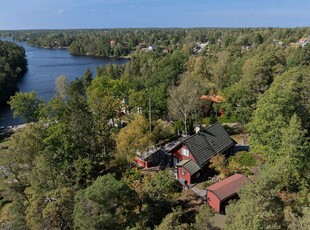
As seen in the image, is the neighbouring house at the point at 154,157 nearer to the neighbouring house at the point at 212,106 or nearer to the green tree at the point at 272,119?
the green tree at the point at 272,119

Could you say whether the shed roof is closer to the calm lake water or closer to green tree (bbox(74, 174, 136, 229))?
green tree (bbox(74, 174, 136, 229))

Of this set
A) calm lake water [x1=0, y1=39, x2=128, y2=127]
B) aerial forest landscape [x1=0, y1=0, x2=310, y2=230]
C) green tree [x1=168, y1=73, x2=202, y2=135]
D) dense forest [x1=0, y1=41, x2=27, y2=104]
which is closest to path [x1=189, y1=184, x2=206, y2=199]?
aerial forest landscape [x1=0, y1=0, x2=310, y2=230]

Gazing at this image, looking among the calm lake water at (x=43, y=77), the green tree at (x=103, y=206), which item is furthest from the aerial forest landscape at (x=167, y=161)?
the calm lake water at (x=43, y=77)

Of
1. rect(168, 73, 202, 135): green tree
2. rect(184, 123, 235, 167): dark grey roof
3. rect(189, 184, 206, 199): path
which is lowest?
rect(189, 184, 206, 199): path

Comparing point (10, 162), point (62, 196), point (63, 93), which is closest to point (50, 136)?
point (10, 162)

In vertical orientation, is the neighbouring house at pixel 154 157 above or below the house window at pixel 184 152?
below

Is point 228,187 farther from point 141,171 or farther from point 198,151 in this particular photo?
point 141,171

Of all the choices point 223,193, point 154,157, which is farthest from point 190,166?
point 154,157
